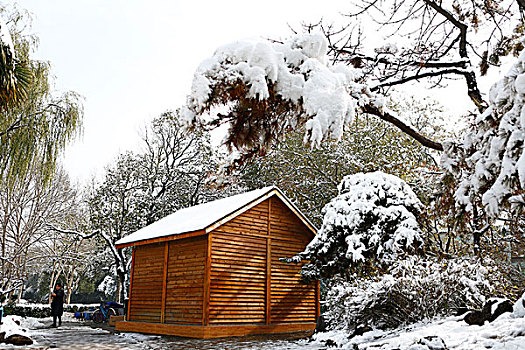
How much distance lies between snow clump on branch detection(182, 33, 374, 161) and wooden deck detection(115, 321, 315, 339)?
8.73 meters

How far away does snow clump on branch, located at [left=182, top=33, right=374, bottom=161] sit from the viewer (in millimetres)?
3961

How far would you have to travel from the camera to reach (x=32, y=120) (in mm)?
11773

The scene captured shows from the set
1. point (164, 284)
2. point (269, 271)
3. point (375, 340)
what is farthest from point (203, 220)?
point (375, 340)

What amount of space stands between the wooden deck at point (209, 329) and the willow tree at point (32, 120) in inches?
211

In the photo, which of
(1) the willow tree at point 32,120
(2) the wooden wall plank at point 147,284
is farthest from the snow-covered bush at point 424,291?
(1) the willow tree at point 32,120

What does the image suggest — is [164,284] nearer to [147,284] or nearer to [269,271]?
[147,284]

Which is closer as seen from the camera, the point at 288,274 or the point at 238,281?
the point at 238,281

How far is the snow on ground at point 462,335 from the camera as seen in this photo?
526cm

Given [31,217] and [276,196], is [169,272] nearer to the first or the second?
[276,196]

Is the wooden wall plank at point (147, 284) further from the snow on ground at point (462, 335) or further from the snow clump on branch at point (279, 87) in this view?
the snow clump on branch at point (279, 87)

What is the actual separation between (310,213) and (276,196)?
245 inches

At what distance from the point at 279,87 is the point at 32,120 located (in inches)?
385

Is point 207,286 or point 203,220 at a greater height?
point 203,220

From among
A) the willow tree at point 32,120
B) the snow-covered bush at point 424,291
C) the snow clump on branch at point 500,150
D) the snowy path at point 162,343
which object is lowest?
the snowy path at point 162,343
